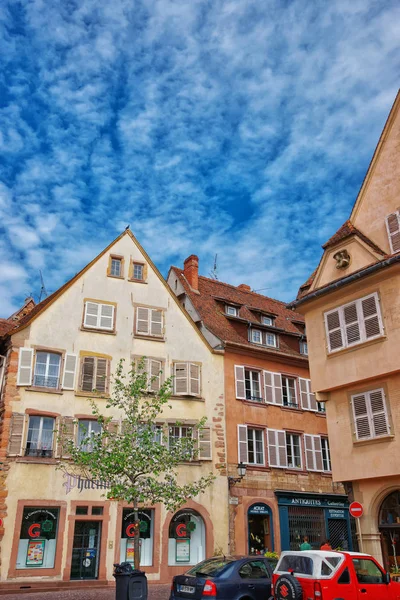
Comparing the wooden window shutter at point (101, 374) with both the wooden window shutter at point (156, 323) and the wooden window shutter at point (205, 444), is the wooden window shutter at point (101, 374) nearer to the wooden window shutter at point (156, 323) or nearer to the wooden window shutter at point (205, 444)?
the wooden window shutter at point (156, 323)

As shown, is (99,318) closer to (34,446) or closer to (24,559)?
(34,446)

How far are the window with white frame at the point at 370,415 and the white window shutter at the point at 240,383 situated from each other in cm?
994

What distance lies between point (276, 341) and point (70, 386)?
11.7 metres

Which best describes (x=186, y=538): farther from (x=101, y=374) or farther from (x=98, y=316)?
(x=98, y=316)

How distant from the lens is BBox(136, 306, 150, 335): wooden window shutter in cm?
2597

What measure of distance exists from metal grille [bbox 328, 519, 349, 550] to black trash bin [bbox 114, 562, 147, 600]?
16.5 meters

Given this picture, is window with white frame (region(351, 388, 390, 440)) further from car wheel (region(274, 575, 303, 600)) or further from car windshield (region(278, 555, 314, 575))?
car wheel (region(274, 575, 303, 600))

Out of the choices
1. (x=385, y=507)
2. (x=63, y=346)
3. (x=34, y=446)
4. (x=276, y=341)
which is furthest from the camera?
(x=276, y=341)

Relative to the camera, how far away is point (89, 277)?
2594 centimetres

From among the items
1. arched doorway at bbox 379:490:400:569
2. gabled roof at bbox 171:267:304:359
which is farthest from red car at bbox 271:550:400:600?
gabled roof at bbox 171:267:304:359

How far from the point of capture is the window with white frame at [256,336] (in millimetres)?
29438

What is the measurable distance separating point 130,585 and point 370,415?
322 inches

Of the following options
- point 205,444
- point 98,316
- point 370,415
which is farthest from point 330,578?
point 98,316

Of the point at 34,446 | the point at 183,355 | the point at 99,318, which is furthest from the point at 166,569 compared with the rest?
the point at 99,318
